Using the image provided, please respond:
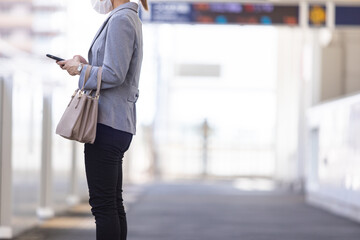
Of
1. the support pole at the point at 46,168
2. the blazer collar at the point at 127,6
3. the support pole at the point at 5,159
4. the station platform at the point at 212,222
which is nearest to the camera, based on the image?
the blazer collar at the point at 127,6

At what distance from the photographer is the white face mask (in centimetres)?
330

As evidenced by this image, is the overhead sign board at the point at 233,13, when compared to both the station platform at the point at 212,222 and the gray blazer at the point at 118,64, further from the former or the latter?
the gray blazer at the point at 118,64

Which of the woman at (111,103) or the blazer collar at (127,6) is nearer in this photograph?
the woman at (111,103)

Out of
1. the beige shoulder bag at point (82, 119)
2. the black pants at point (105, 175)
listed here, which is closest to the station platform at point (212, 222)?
the black pants at point (105, 175)

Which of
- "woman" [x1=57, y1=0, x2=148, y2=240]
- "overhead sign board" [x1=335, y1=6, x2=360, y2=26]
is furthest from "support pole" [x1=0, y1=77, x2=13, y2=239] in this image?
"overhead sign board" [x1=335, y1=6, x2=360, y2=26]

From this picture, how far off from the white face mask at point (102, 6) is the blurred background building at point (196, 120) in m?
2.18

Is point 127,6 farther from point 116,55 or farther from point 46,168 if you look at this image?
point 46,168

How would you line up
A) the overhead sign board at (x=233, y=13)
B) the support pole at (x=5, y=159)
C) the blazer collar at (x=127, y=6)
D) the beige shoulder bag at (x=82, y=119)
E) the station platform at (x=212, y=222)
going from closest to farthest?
1. the beige shoulder bag at (x=82, y=119)
2. the blazer collar at (x=127, y=6)
3. the support pole at (x=5, y=159)
4. the station platform at (x=212, y=222)
5. the overhead sign board at (x=233, y=13)

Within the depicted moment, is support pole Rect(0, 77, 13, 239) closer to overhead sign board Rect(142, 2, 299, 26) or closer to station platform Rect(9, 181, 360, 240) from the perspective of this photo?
station platform Rect(9, 181, 360, 240)

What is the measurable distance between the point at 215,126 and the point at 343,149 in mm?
13745

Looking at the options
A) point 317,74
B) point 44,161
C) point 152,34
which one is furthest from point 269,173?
point 44,161

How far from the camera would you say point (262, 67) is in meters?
39.5

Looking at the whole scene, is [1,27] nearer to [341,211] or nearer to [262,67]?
[341,211]

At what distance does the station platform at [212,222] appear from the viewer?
5922 mm
